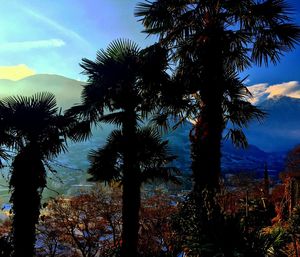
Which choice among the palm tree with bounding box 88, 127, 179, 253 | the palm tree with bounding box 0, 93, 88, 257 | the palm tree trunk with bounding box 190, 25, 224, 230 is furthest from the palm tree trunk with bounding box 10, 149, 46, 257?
the palm tree trunk with bounding box 190, 25, 224, 230

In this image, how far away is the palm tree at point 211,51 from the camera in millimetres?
9242

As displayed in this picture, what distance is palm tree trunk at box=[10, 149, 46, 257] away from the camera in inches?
373

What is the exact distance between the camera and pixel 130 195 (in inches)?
445

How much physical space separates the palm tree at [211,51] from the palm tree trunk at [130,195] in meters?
1.74

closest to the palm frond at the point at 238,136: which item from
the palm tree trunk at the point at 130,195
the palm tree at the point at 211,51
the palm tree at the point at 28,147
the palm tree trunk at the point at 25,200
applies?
the palm tree at the point at 211,51

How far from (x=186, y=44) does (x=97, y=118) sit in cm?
382

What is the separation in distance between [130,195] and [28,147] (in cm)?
353

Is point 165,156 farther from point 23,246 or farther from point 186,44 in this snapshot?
point 23,246

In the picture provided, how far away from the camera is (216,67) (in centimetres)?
972

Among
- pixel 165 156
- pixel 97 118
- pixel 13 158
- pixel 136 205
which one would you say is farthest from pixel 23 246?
pixel 165 156

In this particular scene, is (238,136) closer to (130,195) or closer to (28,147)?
(130,195)

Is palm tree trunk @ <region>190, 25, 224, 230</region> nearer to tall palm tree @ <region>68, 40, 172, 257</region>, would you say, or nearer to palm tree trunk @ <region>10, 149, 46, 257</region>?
tall palm tree @ <region>68, 40, 172, 257</region>

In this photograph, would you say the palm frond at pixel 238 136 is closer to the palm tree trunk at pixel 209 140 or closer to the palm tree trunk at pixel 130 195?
the palm tree trunk at pixel 209 140

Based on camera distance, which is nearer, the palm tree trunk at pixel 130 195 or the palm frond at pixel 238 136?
the palm tree trunk at pixel 130 195
